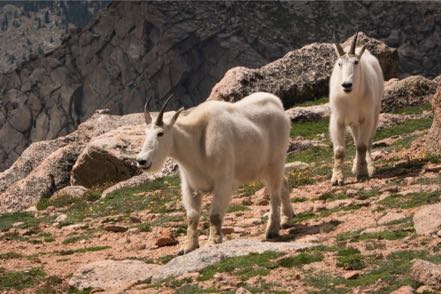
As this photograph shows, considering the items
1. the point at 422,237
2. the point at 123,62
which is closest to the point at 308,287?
the point at 422,237

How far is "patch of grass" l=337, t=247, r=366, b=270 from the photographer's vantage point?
40.7 feet

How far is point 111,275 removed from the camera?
14.3 m

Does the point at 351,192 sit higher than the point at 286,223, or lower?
higher

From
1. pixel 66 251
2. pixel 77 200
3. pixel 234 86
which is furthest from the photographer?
pixel 234 86

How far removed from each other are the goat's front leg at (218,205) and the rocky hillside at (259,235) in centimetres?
26

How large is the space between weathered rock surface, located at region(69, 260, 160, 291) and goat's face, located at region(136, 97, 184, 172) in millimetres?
1637

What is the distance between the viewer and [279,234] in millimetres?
16438

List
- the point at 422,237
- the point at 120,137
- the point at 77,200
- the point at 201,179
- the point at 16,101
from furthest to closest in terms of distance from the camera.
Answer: the point at 16,101 → the point at 120,137 → the point at 77,200 → the point at 201,179 → the point at 422,237

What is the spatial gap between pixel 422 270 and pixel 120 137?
20770 mm

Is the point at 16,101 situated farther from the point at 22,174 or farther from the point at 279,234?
the point at 279,234

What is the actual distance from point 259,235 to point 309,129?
50.4ft

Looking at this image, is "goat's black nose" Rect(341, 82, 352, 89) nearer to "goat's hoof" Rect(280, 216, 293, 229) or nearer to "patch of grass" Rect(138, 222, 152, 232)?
"goat's hoof" Rect(280, 216, 293, 229)

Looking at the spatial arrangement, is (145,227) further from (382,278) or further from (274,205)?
(382,278)

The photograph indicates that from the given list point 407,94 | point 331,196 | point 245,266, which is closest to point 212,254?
point 245,266
